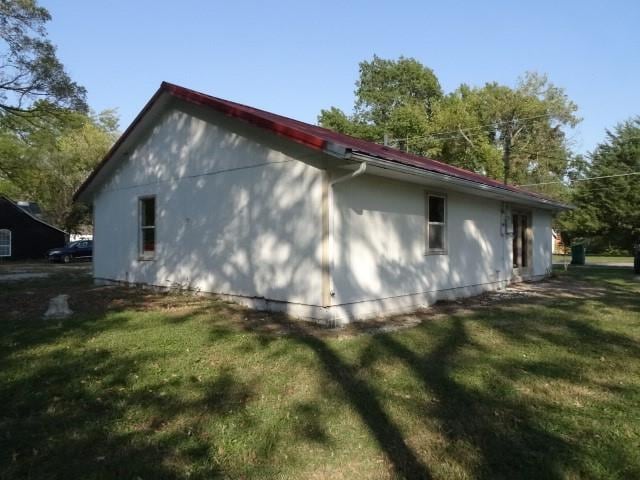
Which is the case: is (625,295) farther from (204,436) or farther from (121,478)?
(121,478)

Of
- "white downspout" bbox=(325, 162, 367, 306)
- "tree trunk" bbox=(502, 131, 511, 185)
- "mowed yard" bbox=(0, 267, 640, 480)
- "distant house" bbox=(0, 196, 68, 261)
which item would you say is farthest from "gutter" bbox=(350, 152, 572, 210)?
"distant house" bbox=(0, 196, 68, 261)

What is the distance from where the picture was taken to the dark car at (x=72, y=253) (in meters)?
29.8

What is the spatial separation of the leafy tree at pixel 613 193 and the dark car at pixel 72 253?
34.8m

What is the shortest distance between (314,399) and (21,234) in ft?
115

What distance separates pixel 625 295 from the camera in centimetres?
1124

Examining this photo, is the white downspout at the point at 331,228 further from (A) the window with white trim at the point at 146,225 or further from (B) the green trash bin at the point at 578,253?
(B) the green trash bin at the point at 578,253

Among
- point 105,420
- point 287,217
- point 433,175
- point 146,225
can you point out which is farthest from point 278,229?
point 146,225

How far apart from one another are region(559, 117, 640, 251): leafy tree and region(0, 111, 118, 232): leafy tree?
35363 mm

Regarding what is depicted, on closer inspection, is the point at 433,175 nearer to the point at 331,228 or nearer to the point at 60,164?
the point at 331,228

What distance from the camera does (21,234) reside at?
1303 inches

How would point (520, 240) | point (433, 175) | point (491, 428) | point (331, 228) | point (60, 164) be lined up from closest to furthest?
point (491, 428) → point (331, 228) → point (433, 175) → point (520, 240) → point (60, 164)

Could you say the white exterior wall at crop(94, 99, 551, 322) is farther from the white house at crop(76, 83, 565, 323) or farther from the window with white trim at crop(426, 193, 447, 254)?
the window with white trim at crop(426, 193, 447, 254)

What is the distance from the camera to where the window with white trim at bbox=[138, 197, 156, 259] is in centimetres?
1209

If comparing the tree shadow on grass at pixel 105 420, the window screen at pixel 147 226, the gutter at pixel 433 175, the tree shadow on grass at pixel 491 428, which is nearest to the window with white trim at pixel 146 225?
the window screen at pixel 147 226
